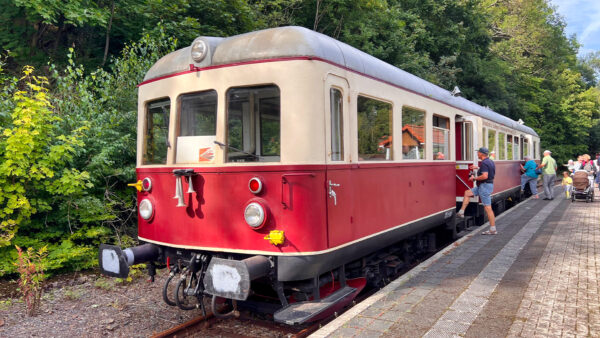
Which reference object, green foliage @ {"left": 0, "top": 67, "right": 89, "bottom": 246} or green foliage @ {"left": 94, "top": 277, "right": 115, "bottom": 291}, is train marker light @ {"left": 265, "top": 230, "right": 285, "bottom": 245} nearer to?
green foliage @ {"left": 94, "top": 277, "right": 115, "bottom": 291}

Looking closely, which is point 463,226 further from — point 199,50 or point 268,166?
point 199,50

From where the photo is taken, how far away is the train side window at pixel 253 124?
15.0 feet

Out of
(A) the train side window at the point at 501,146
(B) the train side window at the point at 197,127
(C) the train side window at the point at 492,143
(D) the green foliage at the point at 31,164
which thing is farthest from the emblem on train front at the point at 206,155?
(A) the train side window at the point at 501,146

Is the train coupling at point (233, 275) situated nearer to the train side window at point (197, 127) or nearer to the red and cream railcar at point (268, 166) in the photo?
the red and cream railcar at point (268, 166)

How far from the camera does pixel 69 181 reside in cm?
690

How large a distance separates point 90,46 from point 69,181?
21.2ft

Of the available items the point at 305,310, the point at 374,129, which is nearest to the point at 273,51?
the point at 374,129

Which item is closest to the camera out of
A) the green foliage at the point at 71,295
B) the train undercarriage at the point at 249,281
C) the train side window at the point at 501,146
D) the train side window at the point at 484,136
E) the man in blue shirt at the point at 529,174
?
the train undercarriage at the point at 249,281

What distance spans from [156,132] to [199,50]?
4.01ft

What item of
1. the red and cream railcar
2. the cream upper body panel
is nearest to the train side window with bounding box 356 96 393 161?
the red and cream railcar

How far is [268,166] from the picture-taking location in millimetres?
4383

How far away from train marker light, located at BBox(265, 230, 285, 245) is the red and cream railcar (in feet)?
0.03

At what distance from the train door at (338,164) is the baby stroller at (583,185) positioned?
13280mm

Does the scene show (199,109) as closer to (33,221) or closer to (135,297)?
(135,297)
